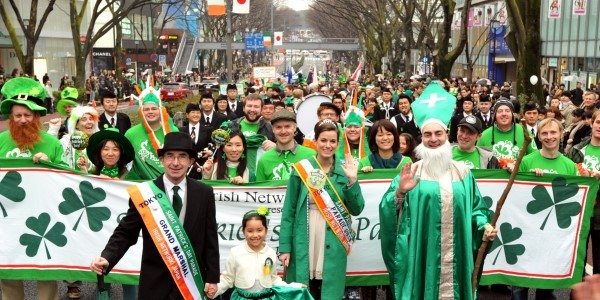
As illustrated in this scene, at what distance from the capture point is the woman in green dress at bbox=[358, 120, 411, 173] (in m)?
6.55

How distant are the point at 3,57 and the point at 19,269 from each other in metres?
39.8

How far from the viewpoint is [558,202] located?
6.52 metres

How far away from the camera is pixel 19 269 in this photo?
21.0ft

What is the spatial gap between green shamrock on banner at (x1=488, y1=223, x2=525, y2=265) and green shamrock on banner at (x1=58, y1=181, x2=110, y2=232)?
335 cm

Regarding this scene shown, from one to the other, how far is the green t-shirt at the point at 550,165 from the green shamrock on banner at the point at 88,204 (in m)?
3.56

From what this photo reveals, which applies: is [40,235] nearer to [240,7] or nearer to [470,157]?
[470,157]

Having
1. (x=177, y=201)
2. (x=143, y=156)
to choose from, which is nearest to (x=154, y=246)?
(x=177, y=201)

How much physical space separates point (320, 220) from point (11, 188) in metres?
2.71

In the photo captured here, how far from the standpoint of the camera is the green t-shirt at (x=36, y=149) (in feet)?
20.8

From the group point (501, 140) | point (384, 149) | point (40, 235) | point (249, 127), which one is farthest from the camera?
point (249, 127)

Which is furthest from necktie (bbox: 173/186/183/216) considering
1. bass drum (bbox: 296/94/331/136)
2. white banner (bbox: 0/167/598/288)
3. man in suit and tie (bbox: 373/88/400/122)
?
man in suit and tie (bbox: 373/88/400/122)

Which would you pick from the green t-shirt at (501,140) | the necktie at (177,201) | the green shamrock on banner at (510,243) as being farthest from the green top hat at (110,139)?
the green t-shirt at (501,140)

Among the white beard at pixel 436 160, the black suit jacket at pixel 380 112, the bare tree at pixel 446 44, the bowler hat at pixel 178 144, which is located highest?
the bare tree at pixel 446 44

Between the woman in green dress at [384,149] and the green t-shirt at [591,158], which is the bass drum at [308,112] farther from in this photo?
the green t-shirt at [591,158]
